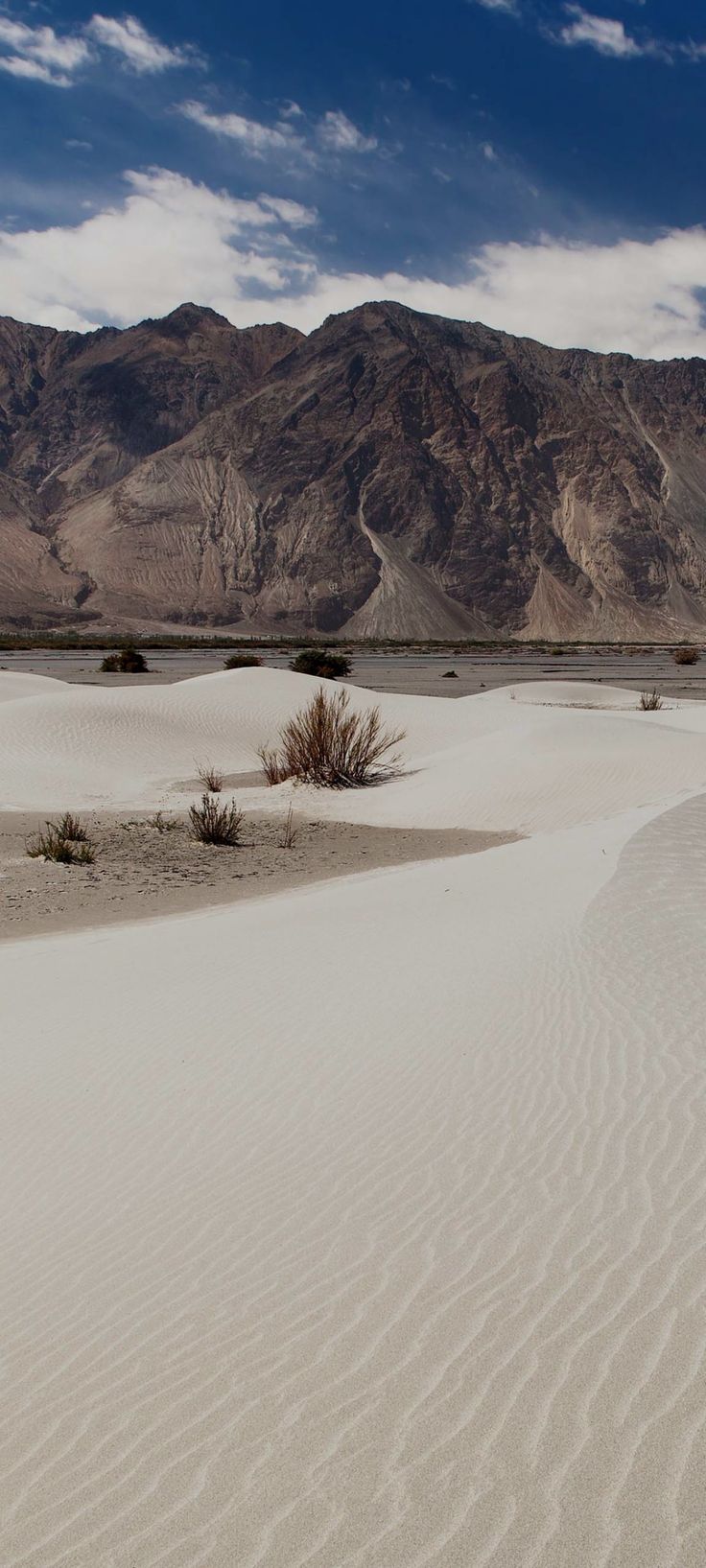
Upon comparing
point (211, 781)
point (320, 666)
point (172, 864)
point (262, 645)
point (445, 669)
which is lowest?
point (172, 864)

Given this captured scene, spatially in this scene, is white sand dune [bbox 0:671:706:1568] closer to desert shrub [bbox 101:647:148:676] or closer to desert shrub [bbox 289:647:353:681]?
desert shrub [bbox 289:647:353:681]

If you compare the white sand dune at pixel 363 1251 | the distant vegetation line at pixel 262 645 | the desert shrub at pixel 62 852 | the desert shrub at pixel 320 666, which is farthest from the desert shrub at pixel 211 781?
the distant vegetation line at pixel 262 645

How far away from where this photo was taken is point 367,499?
114875mm

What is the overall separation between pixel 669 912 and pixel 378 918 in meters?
2.21

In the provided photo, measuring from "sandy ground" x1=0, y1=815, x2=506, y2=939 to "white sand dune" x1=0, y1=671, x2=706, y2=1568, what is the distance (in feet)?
10.5

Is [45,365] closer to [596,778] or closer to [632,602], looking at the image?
[632,602]

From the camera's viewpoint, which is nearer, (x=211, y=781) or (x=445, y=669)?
(x=211, y=781)

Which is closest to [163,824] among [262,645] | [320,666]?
[320,666]

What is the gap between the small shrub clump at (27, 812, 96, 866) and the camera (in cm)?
1398

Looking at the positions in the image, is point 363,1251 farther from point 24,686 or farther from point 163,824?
point 24,686

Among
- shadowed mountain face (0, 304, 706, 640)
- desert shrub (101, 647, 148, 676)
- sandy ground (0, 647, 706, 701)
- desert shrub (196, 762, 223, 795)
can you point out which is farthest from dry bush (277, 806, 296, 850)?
shadowed mountain face (0, 304, 706, 640)

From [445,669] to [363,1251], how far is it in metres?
55.0

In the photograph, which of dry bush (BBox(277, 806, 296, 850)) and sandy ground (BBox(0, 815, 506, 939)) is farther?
dry bush (BBox(277, 806, 296, 850))

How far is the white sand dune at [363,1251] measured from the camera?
2582 millimetres
